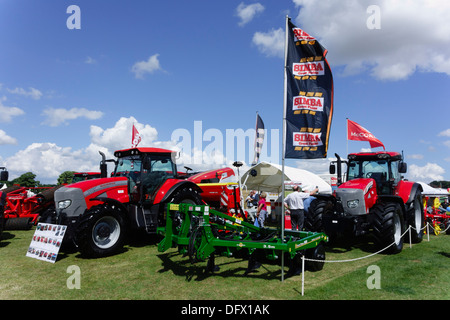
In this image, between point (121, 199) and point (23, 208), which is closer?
point (121, 199)

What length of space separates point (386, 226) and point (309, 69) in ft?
12.7

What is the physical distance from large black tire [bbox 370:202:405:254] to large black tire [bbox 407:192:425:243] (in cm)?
141

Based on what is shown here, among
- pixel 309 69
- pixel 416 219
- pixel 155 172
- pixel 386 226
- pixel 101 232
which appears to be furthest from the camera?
pixel 416 219

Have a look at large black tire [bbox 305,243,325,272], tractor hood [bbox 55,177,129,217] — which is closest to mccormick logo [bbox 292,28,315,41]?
large black tire [bbox 305,243,325,272]

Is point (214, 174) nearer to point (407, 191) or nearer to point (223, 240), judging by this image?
point (407, 191)

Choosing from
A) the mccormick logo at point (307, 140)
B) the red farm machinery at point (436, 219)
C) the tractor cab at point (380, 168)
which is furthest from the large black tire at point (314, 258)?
the red farm machinery at point (436, 219)

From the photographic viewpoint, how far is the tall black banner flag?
16.8 feet

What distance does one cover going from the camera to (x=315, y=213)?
7.58m

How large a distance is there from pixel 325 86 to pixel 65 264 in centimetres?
585

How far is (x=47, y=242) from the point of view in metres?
6.27

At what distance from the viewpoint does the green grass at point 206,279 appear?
433 centimetres

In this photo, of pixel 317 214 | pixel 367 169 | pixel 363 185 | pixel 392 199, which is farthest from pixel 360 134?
pixel 317 214

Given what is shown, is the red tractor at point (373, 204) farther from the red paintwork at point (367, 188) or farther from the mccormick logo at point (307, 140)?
the mccormick logo at point (307, 140)

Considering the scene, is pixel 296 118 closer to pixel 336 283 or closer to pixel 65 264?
pixel 336 283
